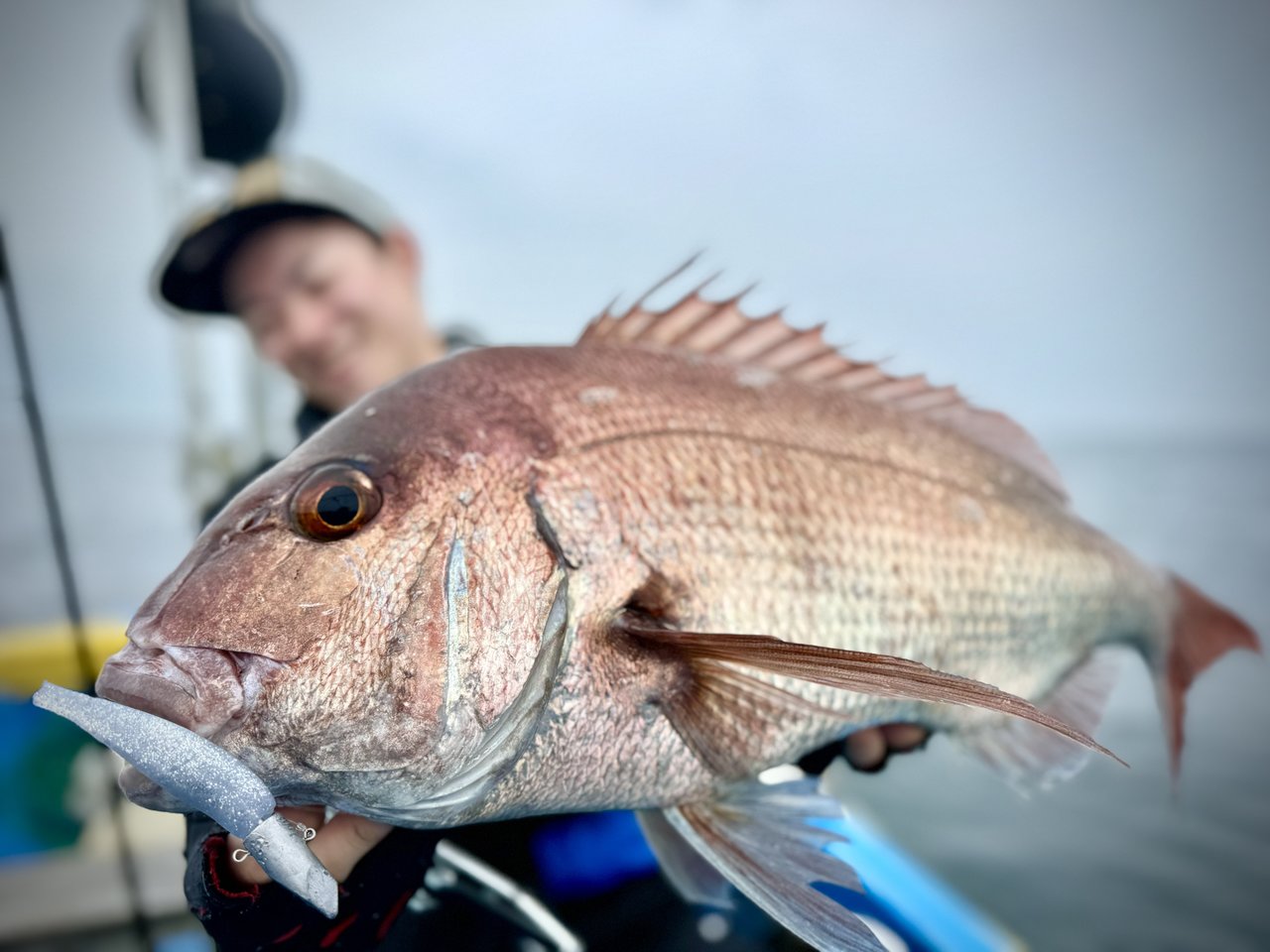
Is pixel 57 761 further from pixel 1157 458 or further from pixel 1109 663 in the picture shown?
pixel 1157 458

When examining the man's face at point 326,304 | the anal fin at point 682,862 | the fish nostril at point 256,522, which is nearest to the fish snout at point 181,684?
the fish nostril at point 256,522

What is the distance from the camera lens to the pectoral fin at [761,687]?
1.70 ft

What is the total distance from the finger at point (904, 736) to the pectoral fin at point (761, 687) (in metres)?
0.31

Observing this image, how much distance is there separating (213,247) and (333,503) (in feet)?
4.65

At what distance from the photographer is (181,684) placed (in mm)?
492

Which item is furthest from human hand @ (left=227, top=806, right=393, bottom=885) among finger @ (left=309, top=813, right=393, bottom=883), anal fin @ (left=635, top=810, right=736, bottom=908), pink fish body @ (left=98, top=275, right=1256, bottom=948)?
anal fin @ (left=635, top=810, right=736, bottom=908)

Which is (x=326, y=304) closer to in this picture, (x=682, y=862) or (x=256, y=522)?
(x=256, y=522)

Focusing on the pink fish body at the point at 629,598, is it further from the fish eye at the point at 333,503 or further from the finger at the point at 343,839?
the finger at the point at 343,839

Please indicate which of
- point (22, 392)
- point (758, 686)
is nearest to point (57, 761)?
point (22, 392)

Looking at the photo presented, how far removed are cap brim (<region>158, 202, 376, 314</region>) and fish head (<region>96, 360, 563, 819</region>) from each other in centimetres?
128

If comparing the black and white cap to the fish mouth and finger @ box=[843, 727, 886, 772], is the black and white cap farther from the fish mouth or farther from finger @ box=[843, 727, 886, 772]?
finger @ box=[843, 727, 886, 772]

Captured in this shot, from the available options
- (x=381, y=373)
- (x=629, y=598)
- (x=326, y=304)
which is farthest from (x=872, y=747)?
(x=326, y=304)

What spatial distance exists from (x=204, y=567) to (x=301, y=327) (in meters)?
1.40

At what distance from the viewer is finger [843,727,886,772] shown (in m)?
1.01
